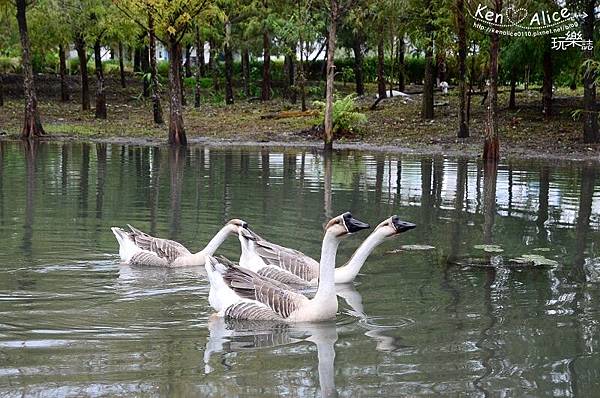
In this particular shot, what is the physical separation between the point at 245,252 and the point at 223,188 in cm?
831

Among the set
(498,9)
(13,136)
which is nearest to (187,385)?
(498,9)

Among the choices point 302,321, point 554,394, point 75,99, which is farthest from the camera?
point 75,99

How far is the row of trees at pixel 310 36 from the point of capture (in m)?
29.9

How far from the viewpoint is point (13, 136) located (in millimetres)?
36312

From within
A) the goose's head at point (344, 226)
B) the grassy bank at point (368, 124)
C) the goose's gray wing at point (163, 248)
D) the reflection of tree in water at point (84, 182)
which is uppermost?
the grassy bank at point (368, 124)

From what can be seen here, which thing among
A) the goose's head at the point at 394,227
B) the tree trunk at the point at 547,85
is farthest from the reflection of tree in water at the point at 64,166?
the tree trunk at the point at 547,85

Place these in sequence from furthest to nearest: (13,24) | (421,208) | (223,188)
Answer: (13,24) < (223,188) < (421,208)

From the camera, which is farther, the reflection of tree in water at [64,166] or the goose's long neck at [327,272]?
the reflection of tree in water at [64,166]

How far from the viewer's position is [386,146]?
1302 inches

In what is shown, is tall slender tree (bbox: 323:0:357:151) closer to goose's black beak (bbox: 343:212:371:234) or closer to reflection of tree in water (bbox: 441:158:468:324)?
reflection of tree in water (bbox: 441:158:468:324)

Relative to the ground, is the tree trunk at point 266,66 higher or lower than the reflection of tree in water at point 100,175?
higher

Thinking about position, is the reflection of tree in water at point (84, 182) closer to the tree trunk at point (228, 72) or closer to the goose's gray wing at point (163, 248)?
the goose's gray wing at point (163, 248)

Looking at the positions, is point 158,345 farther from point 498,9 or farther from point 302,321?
point 498,9

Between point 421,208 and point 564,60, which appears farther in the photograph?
point 564,60
